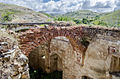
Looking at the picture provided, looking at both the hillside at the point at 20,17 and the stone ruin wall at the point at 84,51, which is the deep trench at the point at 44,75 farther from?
the hillside at the point at 20,17

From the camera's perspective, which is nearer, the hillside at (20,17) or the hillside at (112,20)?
the hillside at (20,17)

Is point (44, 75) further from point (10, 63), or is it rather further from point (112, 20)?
point (112, 20)

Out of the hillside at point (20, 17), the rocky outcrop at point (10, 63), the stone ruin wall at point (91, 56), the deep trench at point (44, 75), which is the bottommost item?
the deep trench at point (44, 75)

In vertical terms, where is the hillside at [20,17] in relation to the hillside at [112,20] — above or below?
above

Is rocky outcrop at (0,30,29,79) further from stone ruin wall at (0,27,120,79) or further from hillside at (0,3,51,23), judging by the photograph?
hillside at (0,3,51,23)

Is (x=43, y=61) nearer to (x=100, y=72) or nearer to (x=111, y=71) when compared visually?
(x=100, y=72)

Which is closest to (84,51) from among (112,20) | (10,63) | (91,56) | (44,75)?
(91,56)

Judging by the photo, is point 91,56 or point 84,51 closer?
point 91,56

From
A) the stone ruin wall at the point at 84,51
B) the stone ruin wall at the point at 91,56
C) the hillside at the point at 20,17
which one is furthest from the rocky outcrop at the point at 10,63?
the hillside at the point at 20,17

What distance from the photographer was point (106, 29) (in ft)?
23.3

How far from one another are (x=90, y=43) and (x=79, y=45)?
79 centimetres

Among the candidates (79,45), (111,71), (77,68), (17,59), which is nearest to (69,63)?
(77,68)

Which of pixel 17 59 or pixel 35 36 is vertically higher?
pixel 35 36

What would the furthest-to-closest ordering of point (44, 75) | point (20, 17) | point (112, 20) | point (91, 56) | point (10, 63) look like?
point (112, 20) → point (20, 17) → point (44, 75) → point (91, 56) → point (10, 63)
